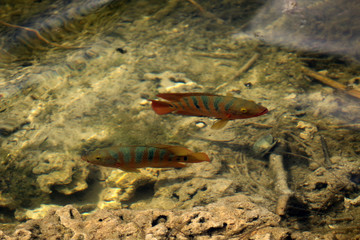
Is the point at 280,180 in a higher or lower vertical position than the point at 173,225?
lower

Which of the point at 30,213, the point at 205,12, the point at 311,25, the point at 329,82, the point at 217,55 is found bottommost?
the point at 30,213

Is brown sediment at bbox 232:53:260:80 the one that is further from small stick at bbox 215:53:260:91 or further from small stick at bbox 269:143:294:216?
small stick at bbox 269:143:294:216

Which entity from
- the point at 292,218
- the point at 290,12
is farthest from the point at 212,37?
the point at 292,218

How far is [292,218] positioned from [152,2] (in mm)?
5902

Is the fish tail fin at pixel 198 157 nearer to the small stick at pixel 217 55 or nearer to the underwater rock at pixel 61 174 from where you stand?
the underwater rock at pixel 61 174

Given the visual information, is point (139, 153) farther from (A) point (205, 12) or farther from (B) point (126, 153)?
(A) point (205, 12)

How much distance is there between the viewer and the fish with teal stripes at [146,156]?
3381 mm

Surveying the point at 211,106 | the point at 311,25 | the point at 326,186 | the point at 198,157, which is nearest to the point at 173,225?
the point at 198,157

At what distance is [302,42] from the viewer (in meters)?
5.88

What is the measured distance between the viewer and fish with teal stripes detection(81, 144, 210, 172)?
3.38 metres

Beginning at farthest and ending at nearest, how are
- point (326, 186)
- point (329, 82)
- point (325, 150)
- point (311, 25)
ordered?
1. point (311, 25)
2. point (329, 82)
3. point (325, 150)
4. point (326, 186)

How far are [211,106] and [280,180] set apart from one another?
128 centimetres

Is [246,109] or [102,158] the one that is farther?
[102,158]

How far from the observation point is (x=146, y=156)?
3.44 metres
